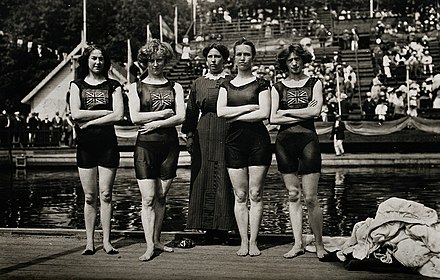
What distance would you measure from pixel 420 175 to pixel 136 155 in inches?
646

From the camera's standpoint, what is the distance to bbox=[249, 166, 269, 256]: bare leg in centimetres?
732

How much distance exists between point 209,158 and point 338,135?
19548 mm

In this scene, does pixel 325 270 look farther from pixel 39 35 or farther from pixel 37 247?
pixel 39 35

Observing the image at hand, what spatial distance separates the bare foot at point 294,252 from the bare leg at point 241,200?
412 millimetres

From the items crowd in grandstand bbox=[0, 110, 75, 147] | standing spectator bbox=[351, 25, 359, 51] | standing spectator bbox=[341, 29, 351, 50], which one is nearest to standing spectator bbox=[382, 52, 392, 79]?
standing spectator bbox=[351, 25, 359, 51]

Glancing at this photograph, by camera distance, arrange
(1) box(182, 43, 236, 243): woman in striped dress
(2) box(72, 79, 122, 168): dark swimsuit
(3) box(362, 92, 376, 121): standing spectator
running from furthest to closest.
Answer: (3) box(362, 92, 376, 121): standing spectator, (1) box(182, 43, 236, 243): woman in striped dress, (2) box(72, 79, 122, 168): dark swimsuit

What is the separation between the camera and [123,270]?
21.7ft

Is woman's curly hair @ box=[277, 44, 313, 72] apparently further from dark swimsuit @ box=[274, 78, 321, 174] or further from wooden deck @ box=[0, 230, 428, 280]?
wooden deck @ box=[0, 230, 428, 280]

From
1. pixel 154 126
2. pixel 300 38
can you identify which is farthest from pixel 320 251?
pixel 300 38

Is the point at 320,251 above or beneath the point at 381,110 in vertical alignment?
beneath

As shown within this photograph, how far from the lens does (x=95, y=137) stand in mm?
7414

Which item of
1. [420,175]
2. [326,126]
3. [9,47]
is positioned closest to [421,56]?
[326,126]

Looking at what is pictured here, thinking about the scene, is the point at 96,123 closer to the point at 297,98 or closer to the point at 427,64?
the point at 297,98

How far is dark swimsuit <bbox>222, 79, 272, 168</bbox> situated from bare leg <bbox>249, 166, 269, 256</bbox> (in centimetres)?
8
